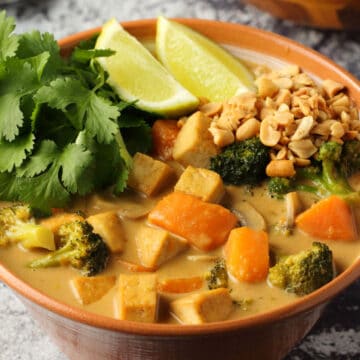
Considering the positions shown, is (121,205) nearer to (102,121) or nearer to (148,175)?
(148,175)

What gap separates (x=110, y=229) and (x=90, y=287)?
233 millimetres

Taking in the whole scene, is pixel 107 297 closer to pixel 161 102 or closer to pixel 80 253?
pixel 80 253

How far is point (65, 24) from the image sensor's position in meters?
4.51

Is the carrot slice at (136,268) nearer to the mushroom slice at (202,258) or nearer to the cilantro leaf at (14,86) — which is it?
the mushroom slice at (202,258)

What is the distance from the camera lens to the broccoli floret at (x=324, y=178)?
2.84 m

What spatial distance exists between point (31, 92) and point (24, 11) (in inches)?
73.0

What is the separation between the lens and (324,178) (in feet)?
9.49

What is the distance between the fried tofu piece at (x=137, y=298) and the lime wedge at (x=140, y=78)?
0.78 m

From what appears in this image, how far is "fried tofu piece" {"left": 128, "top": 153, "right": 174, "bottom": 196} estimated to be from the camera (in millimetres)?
2854

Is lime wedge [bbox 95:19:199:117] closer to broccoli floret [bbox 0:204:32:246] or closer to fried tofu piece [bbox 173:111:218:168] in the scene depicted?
fried tofu piece [bbox 173:111:218:168]

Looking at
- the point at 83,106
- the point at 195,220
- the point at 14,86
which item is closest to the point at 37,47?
the point at 14,86

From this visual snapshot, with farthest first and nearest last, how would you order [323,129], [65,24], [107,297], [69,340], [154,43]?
[65,24], [154,43], [323,129], [69,340], [107,297]

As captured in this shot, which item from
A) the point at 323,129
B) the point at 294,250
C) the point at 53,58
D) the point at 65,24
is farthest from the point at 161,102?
the point at 65,24

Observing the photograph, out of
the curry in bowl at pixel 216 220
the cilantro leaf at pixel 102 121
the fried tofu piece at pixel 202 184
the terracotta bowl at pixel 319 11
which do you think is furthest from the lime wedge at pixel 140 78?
the terracotta bowl at pixel 319 11
